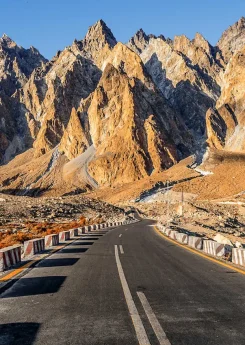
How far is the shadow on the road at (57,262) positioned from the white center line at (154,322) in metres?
5.74

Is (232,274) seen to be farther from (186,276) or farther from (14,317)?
(14,317)

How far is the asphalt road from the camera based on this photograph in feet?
17.8

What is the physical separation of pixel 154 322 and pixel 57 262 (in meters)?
8.32

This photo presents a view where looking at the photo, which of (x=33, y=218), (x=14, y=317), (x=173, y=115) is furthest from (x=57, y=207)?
(x=173, y=115)

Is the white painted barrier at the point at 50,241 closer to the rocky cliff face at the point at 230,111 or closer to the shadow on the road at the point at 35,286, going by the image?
the shadow on the road at the point at 35,286

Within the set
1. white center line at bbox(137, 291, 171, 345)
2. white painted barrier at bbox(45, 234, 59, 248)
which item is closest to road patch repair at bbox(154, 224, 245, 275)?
white center line at bbox(137, 291, 171, 345)

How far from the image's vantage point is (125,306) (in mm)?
7094

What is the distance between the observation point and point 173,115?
585 feet

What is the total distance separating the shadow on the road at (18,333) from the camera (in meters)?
5.21

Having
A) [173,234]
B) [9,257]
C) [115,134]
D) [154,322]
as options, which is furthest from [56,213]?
[115,134]

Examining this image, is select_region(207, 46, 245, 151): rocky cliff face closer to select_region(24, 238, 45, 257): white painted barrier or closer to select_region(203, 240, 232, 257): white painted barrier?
select_region(203, 240, 232, 257): white painted barrier

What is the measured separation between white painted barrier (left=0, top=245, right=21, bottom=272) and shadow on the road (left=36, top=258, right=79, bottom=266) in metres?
0.87

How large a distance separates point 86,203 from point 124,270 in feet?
228

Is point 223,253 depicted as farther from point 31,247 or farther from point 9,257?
point 9,257
